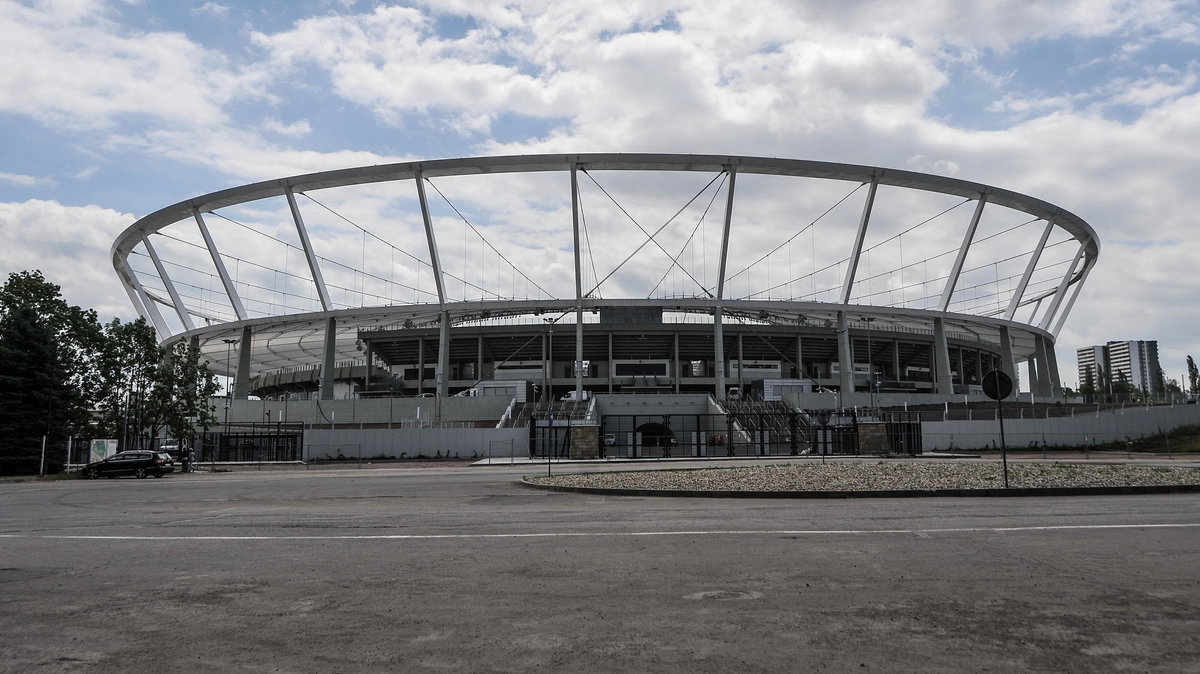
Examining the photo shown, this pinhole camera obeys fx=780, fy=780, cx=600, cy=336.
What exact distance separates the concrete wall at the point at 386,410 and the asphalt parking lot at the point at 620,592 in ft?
125

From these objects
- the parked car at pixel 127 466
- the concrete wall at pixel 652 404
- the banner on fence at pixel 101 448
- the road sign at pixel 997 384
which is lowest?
the parked car at pixel 127 466

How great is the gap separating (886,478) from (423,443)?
93.5ft

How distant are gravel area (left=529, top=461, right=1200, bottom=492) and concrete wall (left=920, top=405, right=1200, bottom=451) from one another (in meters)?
19.1

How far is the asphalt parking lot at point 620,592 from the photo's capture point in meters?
5.25

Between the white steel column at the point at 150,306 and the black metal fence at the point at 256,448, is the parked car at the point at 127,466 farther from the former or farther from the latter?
the white steel column at the point at 150,306

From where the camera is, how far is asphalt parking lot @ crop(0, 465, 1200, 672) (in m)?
5.25

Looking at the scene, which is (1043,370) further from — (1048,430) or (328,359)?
(328,359)

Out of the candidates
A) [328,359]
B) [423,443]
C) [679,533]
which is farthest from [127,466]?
[679,533]

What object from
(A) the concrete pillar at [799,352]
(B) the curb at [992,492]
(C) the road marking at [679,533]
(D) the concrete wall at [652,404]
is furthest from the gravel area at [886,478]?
(A) the concrete pillar at [799,352]

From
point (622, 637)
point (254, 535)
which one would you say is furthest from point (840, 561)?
point (254, 535)

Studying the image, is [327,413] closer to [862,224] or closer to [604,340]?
[604,340]

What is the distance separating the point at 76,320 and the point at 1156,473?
4634cm

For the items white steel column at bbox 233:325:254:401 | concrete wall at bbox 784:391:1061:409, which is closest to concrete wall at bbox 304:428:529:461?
white steel column at bbox 233:325:254:401

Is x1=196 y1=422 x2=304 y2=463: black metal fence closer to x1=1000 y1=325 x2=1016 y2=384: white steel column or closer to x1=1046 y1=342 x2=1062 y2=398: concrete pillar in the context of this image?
x1=1000 y1=325 x2=1016 y2=384: white steel column
